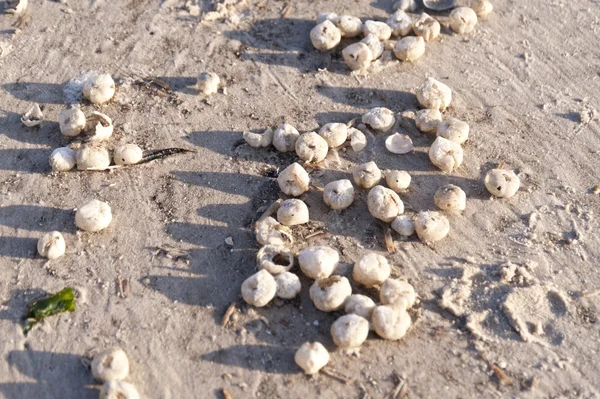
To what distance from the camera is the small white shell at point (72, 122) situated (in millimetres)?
4668

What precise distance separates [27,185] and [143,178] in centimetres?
81

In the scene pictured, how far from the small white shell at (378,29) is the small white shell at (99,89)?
7.09ft

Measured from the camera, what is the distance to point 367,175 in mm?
4398

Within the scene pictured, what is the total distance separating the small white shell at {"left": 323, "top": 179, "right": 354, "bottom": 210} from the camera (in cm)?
428

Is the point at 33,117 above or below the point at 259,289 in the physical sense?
below

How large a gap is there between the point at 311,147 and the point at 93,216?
1568mm

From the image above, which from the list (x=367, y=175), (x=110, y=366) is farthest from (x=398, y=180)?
(x=110, y=366)

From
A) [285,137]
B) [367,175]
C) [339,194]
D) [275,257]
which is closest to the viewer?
[275,257]

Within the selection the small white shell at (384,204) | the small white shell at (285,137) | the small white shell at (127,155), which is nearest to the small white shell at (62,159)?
the small white shell at (127,155)

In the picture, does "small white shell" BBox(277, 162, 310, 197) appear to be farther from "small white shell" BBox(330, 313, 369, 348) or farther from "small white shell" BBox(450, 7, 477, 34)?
"small white shell" BBox(450, 7, 477, 34)

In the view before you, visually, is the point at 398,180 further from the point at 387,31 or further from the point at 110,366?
the point at 110,366

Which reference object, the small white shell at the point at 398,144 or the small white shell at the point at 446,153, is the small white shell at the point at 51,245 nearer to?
the small white shell at the point at 398,144

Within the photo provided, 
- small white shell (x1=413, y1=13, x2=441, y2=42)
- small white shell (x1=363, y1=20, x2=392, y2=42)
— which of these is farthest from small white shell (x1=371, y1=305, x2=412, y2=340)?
small white shell (x1=413, y1=13, x2=441, y2=42)

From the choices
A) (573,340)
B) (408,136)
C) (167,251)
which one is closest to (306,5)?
(408,136)
